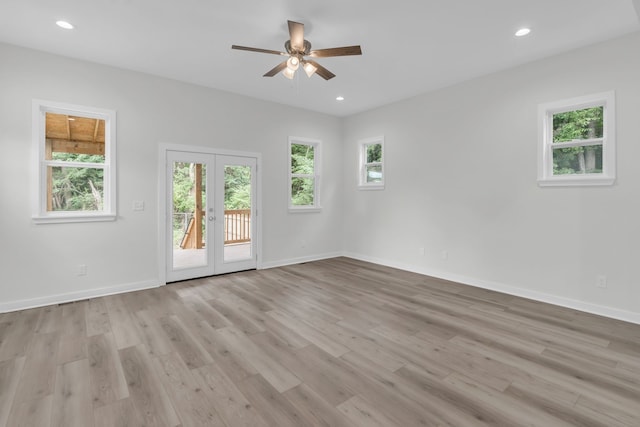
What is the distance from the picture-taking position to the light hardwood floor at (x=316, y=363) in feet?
6.14

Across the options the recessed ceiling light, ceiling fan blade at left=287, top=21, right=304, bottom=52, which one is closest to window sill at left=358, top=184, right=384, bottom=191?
Result: ceiling fan blade at left=287, top=21, right=304, bottom=52

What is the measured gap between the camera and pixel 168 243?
465 centimetres

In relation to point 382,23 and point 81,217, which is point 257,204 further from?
point 382,23

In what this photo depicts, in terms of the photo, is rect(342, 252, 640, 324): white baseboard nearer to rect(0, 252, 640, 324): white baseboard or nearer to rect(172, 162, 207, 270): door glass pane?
rect(0, 252, 640, 324): white baseboard

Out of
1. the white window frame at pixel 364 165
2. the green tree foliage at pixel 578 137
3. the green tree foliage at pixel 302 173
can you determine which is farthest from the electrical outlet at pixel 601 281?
the green tree foliage at pixel 302 173

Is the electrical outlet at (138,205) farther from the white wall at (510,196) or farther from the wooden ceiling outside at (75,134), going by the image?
the white wall at (510,196)

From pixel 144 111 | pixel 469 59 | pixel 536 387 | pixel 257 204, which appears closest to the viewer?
pixel 536 387

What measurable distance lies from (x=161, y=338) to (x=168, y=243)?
2.09 meters

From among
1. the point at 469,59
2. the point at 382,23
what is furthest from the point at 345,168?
the point at 382,23

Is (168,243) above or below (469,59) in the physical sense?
below

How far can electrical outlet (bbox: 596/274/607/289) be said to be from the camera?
3.47m

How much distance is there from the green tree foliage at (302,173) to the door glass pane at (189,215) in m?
1.85

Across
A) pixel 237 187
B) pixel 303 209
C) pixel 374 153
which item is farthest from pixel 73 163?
pixel 374 153

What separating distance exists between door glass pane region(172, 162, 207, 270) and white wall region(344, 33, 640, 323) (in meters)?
3.24
